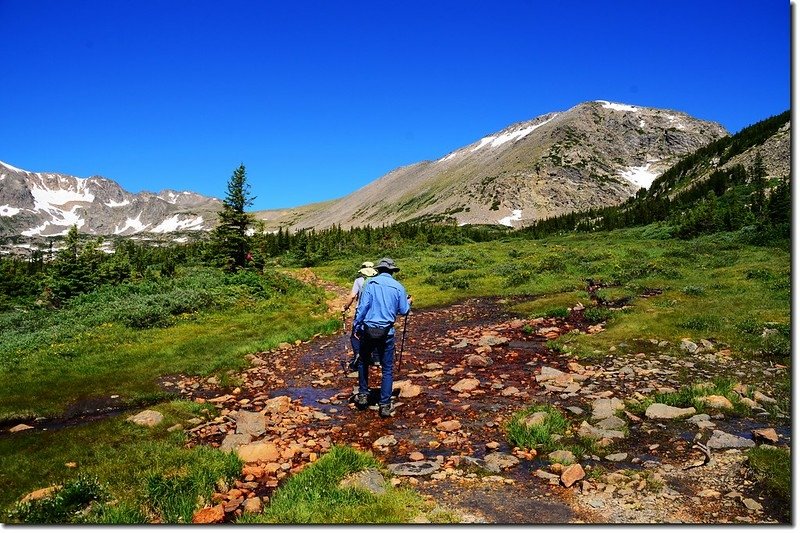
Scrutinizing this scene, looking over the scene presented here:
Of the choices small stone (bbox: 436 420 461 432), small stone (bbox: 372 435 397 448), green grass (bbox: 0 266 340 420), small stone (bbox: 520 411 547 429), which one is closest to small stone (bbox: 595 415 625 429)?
small stone (bbox: 520 411 547 429)

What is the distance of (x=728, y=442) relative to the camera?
6742mm

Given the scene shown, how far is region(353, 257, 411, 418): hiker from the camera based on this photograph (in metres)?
9.19

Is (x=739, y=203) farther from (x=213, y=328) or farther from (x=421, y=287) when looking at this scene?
(x=213, y=328)

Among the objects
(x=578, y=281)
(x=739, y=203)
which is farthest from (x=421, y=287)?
(x=739, y=203)

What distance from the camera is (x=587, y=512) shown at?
17.4ft

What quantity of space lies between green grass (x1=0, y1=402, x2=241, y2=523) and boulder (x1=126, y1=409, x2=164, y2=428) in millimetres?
111

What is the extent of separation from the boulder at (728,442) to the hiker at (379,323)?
4.92 meters

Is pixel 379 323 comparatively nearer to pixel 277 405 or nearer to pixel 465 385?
pixel 465 385

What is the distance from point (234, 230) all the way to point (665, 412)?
102 feet

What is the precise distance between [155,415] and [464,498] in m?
5.82

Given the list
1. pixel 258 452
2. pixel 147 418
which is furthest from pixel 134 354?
pixel 258 452

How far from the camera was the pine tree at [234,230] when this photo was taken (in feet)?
112

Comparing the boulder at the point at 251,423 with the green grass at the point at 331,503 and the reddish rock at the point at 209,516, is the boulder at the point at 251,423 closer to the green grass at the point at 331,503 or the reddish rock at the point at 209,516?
the green grass at the point at 331,503

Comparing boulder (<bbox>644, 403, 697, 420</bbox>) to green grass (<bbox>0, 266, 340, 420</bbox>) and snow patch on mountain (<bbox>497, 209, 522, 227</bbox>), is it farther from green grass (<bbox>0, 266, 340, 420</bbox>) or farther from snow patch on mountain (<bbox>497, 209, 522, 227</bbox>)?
snow patch on mountain (<bbox>497, 209, 522, 227</bbox>)
